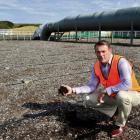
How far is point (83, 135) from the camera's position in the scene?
6.55 m

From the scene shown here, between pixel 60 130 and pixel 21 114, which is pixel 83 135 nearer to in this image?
pixel 60 130

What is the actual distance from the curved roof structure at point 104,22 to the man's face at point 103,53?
26655 millimetres

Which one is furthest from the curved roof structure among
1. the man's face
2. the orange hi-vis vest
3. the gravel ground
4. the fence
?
the man's face

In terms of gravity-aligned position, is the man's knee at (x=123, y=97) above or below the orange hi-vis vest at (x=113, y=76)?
below

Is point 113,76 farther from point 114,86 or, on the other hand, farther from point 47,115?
point 47,115

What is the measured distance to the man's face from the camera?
19.9ft

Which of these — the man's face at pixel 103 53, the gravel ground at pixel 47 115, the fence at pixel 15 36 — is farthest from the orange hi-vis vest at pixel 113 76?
the fence at pixel 15 36

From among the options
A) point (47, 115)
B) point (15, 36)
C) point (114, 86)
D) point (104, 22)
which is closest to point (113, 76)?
point (114, 86)

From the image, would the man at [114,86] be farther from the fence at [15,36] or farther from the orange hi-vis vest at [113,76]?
the fence at [15,36]

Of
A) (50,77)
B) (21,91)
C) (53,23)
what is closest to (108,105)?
(21,91)

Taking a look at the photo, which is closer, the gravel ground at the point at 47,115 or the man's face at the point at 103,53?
the man's face at the point at 103,53

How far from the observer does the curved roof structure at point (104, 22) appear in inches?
1302

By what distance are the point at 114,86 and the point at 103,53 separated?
24.7 inches

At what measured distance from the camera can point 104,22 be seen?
1458 inches
